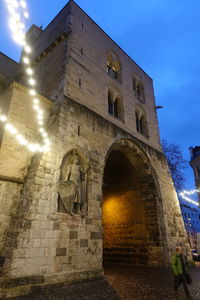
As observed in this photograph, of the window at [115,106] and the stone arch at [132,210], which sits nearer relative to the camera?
the stone arch at [132,210]

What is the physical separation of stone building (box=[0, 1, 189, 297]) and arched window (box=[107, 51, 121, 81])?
2.5 inches

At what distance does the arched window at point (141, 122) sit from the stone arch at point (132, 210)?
1966 mm

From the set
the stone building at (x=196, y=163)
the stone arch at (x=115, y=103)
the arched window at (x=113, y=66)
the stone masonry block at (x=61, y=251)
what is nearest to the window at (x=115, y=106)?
the stone arch at (x=115, y=103)

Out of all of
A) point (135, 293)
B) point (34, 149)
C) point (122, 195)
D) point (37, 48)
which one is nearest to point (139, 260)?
point (122, 195)

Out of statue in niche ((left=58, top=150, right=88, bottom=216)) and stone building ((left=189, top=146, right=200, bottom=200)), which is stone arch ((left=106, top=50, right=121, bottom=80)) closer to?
statue in niche ((left=58, top=150, right=88, bottom=216))

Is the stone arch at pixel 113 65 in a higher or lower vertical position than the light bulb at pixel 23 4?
higher

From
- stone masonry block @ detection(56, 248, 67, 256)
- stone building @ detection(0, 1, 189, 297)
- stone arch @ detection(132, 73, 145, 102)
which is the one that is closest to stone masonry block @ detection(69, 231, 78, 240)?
stone building @ detection(0, 1, 189, 297)

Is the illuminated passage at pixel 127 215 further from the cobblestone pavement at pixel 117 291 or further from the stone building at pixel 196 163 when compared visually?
the stone building at pixel 196 163

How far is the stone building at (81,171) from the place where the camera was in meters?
5.14

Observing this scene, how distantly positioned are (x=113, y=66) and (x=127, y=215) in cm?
860

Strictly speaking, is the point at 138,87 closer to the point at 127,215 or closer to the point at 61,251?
the point at 127,215

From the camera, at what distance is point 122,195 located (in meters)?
11.2

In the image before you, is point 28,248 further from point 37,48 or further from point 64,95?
point 37,48

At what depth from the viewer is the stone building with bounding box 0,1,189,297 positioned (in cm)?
514
